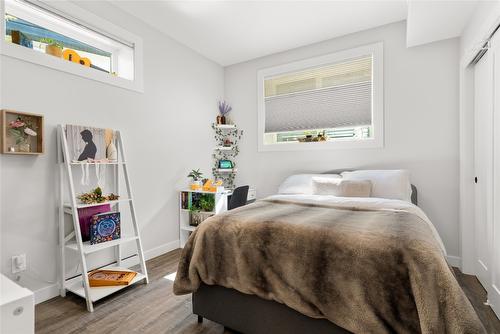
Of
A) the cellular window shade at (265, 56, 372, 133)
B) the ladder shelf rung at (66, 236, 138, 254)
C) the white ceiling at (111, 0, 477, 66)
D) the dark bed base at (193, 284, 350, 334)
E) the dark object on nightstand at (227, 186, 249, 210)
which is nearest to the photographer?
the dark bed base at (193, 284, 350, 334)

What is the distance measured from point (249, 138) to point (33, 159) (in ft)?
8.77

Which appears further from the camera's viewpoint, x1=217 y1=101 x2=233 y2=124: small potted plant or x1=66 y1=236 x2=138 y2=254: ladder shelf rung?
x1=217 y1=101 x2=233 y2=124: small potted plant

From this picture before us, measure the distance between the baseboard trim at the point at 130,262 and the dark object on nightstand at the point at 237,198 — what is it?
0.92 metres

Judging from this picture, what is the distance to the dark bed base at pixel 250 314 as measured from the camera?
55.7 inches

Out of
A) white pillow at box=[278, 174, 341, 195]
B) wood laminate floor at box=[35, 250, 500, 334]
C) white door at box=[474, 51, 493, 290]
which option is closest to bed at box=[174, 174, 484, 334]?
wood laminate floor at box=[35, 250, 500, 334]

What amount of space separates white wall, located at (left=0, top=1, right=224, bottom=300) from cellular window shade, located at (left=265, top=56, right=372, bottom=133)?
1.00m

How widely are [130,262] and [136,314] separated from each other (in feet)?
3.43

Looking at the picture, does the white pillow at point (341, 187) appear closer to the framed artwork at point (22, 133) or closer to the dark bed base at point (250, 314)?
the dark bed base at point (250, 314)

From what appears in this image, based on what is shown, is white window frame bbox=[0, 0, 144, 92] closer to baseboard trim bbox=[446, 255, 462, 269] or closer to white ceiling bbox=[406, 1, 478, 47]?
white ceiling bbox=[406, 1, 478, 47]

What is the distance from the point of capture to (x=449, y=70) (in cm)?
278

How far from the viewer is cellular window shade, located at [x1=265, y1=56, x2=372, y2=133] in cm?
330

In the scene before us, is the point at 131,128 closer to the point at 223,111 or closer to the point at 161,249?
the point at 161,249

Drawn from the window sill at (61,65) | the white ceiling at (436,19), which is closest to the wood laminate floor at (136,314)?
the window sill at (61,65)

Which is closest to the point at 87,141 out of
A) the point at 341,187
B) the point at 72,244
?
the point at 72,244
